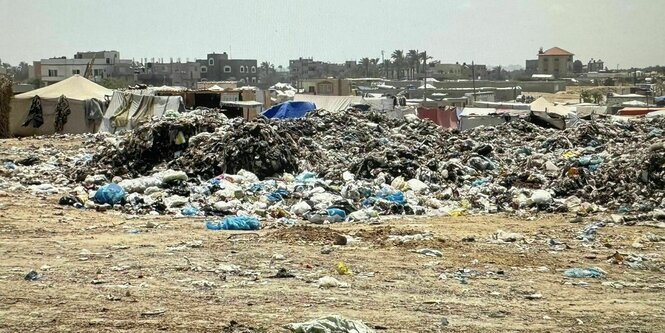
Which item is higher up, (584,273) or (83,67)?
(83,67)

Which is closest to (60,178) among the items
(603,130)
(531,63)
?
(603,130)

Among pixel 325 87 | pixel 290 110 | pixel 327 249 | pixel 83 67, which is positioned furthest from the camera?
pixel 83 67

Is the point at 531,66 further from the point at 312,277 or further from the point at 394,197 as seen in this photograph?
the point at 312,277

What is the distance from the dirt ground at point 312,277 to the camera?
5883 millimetres

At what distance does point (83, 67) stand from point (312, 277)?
241 feet

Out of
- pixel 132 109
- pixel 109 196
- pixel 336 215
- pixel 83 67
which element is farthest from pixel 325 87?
pixel 336 215

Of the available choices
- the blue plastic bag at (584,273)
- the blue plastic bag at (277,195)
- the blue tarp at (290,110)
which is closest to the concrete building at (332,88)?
the blue tarp at (290,110)

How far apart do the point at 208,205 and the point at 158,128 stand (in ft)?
14.7

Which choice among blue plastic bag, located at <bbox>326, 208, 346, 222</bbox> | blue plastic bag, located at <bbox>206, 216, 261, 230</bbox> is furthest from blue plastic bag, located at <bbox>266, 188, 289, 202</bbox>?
blue plastic bag, located at <bbox>206, 216, 261, 230</bbox>

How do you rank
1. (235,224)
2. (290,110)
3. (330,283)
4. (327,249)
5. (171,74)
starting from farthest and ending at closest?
(171,74) → (290,110) → (235,224) → (327,249) → (330,283)

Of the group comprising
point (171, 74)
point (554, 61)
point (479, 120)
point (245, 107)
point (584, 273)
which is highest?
point (554, 61)

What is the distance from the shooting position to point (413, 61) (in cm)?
10612

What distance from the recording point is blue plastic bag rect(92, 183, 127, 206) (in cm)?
1180

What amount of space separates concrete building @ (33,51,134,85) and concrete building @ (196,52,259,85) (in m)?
8.27
